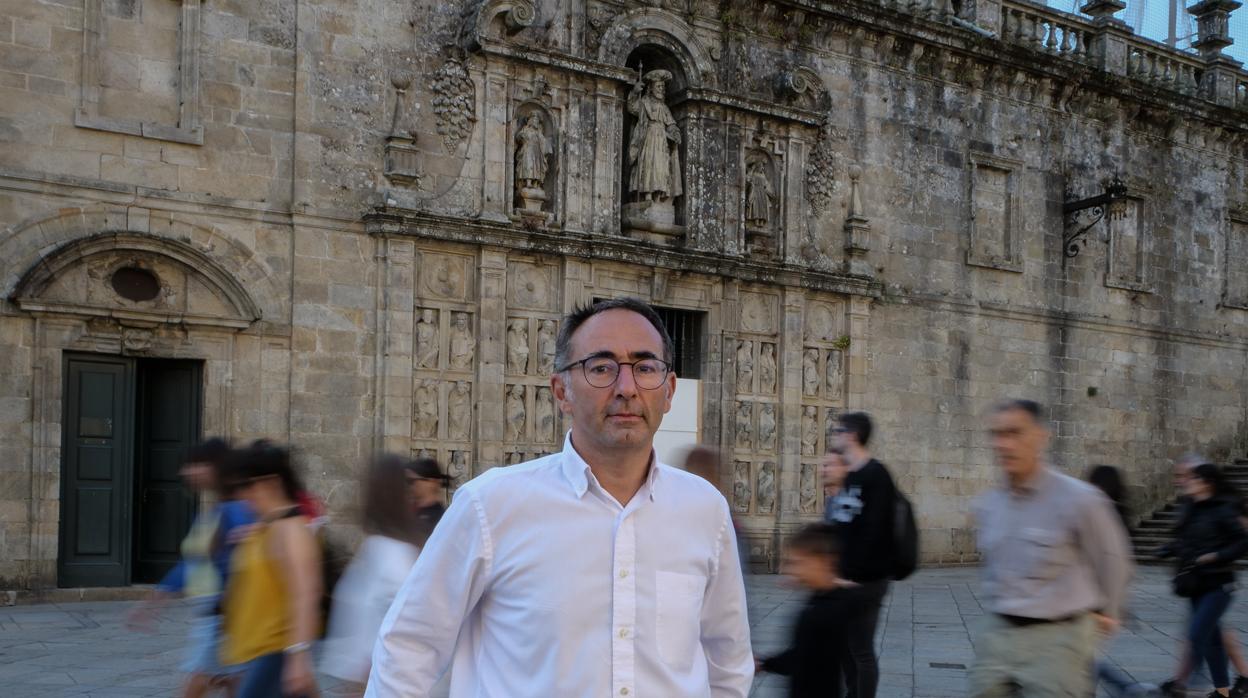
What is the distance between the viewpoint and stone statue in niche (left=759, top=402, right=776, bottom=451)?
59.3 ft

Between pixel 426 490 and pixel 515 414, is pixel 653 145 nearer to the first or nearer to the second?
pixel 515 414

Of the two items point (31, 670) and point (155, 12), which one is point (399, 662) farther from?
point (155, 12)

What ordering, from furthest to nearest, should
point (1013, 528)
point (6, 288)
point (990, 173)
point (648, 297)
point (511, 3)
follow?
1. point (990, 173)
2. point (648, 297)
3. point (511, 3)
4. point (6, 288)
5. point (1013, 528)

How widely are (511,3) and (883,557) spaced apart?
1085 centimetres

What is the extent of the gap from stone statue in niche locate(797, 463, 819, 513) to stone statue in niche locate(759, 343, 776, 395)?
48.0 inches

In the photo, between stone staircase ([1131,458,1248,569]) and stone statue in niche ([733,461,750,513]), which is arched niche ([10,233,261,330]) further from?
stone staircase ([1131,458,1248,569])

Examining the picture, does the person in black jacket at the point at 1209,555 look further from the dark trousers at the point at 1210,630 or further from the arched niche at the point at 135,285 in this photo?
the arched niche at the point at 135,285

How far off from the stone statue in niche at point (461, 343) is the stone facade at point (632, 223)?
0.03m

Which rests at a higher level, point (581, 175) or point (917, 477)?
point (581, 175)

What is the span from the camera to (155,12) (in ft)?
45.1

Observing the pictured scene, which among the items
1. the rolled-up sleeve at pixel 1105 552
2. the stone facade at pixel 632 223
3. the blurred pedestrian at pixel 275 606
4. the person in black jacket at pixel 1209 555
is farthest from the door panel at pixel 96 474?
the rolled-up sleeve at pixel 1105 552

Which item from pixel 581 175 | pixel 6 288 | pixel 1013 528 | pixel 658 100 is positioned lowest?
pixel 1013 528

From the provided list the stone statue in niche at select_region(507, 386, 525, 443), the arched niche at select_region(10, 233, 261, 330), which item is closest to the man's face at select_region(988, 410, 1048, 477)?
the arched niche at select_region(10, 233, 261, 330)

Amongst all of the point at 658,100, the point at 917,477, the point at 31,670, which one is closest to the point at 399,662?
the point at 31,670
